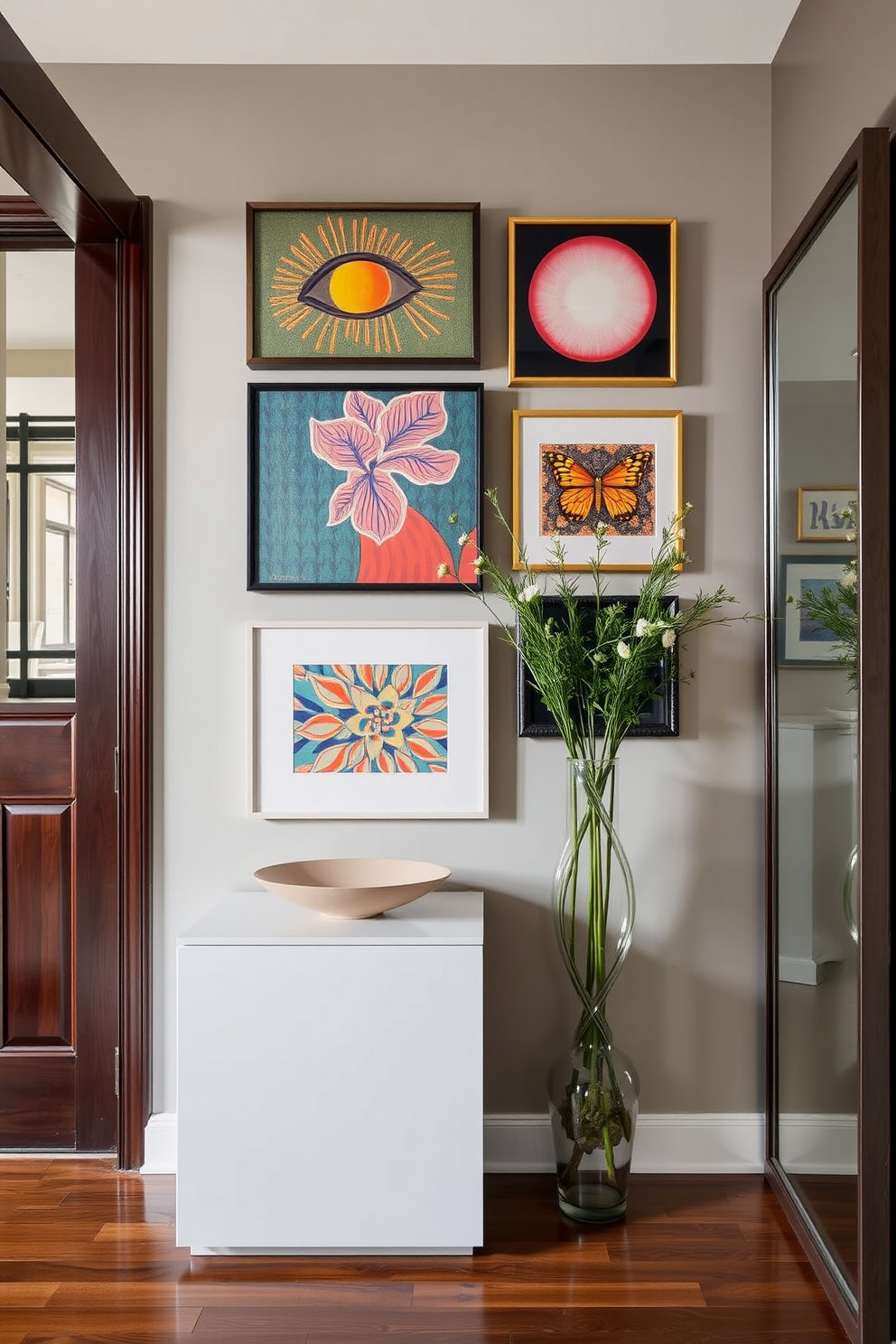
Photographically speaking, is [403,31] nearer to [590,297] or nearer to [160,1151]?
[590,297]

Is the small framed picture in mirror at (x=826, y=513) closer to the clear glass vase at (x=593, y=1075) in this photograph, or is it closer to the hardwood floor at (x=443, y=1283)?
the clear glass vase at (x=593, y=1075)

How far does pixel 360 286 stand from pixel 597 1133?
200 centimetres

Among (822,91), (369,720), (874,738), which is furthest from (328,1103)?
(822,91)

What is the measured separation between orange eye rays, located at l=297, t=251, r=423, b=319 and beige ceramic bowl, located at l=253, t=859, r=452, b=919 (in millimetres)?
1305

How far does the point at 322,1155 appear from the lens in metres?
2.01

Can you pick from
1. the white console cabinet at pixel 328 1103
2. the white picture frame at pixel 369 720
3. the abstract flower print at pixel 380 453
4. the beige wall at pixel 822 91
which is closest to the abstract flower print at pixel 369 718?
the white picture frame at pixel 369 720

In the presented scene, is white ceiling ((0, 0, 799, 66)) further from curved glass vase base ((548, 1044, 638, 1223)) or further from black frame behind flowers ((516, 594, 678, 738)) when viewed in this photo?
curved glass vase base ((548, 1044, 638, 1223))

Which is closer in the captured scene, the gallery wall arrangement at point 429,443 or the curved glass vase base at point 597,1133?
the curved glass vase base at point 597,1133

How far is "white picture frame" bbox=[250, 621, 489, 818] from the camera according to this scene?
241 centimetres

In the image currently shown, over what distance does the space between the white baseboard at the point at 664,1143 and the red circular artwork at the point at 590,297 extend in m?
1.84

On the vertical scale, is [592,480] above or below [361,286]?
below

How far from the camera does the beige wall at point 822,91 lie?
1.75 meters

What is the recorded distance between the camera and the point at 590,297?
240 cm

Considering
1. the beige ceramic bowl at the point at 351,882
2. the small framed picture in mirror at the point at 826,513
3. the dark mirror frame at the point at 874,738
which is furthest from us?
the beige ceramic bowl at the point at 351,882
